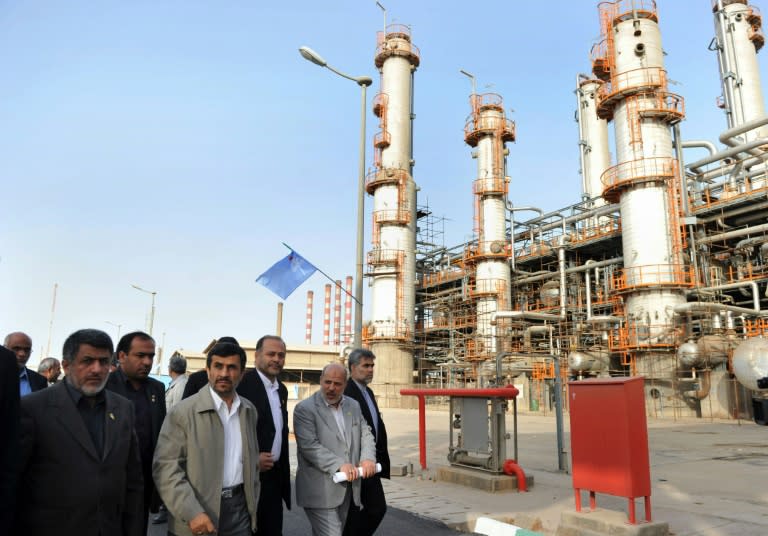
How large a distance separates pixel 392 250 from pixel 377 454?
3223cm

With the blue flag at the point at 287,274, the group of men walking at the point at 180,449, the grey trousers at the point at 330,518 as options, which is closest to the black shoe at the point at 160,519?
the group of men walking at the point at 180,449

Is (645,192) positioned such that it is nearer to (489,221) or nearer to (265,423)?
(489,221)

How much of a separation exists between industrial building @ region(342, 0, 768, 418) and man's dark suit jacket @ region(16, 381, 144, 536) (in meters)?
12.8

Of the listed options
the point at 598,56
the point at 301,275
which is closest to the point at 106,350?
the point at 301,275

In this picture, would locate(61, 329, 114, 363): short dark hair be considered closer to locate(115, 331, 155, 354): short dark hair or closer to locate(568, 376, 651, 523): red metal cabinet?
locate(115, 331, 155, 354): short dark hair

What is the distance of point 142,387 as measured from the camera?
4.66 metres

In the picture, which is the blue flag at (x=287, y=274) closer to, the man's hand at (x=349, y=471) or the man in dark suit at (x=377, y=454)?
the man in dark suit at (x=377, y=454)

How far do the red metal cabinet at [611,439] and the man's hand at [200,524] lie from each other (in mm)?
3949

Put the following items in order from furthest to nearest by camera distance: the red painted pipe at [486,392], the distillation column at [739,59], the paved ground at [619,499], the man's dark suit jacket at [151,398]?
the distillation column at [739,59] < the red painted pipe at [486,392] < the paved ground at [619,499] < the man's dark suit jacket at [151,398]

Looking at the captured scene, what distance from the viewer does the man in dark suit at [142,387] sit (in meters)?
4.46

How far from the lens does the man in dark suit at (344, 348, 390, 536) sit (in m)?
4.79

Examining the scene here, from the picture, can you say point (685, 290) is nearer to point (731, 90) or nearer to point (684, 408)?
point (684, 408)

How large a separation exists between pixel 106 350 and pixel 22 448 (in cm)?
65

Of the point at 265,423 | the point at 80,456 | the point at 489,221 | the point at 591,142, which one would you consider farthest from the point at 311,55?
the point at 591,142
